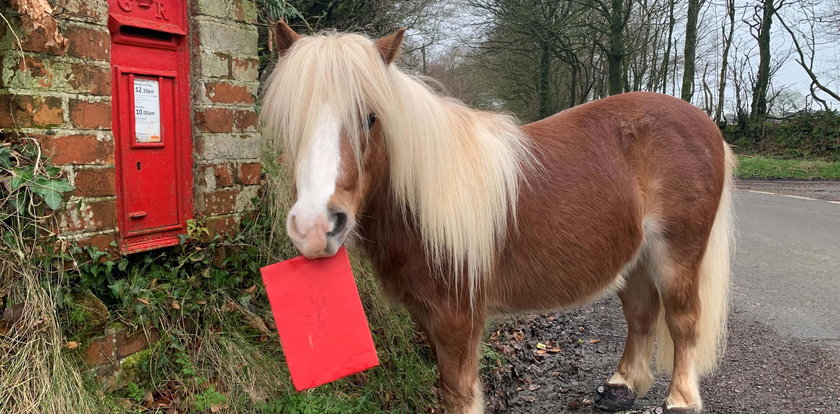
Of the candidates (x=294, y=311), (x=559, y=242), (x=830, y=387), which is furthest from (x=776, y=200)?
(x=294, y=311)

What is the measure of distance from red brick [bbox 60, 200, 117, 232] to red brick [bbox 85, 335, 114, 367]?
0.51 metres

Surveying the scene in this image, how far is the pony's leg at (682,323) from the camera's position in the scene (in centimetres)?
298

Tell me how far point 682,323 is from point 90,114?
3168 millimetres

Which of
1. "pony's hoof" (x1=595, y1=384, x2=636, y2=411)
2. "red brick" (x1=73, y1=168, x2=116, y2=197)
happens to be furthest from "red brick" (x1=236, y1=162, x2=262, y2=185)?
"pony's hoof" (x1=595, y1=384, x2=636, y2=411)

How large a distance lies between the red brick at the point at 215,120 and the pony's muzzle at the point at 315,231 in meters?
1.60

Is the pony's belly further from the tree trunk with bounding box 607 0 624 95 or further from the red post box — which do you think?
the tree trunk with bounding box 607 0 624 95

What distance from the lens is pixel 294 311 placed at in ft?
6.59

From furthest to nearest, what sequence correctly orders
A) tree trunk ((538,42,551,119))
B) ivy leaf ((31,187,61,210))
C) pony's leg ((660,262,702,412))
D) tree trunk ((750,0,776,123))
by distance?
1. tree trunk ((750,0,776,123))
2. tree trunk ((538,42,551,119))
3. pony's leg ((660,262,702,412))
4. ivy leaf ((31,187,61,210))

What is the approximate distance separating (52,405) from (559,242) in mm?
2175

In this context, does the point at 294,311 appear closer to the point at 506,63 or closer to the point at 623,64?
the point at 623,64

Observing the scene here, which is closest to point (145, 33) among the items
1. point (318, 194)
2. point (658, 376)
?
point (318, 194)

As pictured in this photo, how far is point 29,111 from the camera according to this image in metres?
2.31

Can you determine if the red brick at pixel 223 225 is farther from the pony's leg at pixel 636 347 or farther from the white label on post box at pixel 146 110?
the pony's leg at pixel 636 347

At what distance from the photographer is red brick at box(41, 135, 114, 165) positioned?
7.80ft
